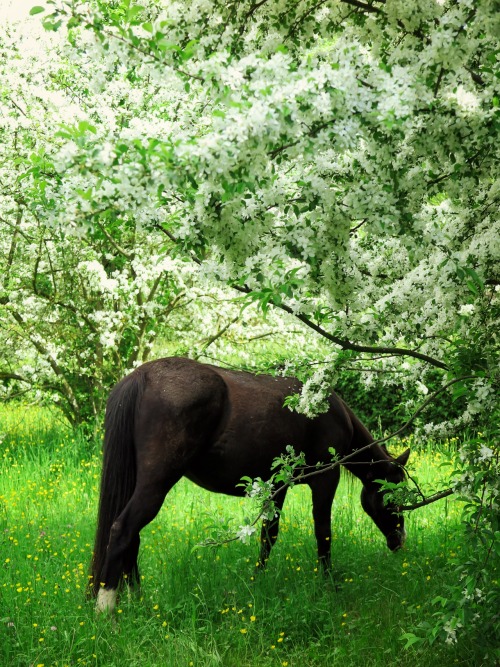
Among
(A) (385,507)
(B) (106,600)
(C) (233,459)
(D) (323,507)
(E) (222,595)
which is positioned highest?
(C) (233,459)

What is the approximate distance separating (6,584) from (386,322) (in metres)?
3.27

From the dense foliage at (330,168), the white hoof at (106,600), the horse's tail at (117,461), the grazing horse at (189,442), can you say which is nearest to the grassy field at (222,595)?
the white hoof at (106,600)

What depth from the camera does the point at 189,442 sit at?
558 cm

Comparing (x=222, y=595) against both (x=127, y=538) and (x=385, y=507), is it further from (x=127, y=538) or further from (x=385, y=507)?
(x=385, y=507)

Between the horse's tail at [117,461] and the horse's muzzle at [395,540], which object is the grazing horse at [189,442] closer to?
the horse's tail at [117,461]

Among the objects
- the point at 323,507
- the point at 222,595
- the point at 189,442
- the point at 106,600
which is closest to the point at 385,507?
the point at 323,507

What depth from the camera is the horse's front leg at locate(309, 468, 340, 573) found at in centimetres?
609

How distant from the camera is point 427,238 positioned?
4.12 m

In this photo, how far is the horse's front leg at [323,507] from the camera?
609cm

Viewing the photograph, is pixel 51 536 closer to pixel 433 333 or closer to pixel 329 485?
pixel 329 485

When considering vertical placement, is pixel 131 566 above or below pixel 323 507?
below

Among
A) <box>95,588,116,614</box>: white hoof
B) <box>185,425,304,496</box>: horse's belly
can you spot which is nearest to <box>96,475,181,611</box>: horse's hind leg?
<box>95,588,116,614</box>: white hoof

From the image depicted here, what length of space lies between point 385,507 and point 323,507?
2.16 ft

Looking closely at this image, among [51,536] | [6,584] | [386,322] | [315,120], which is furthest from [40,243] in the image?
[315,120]
